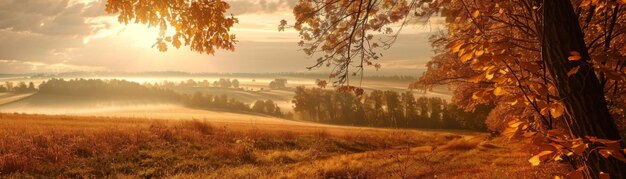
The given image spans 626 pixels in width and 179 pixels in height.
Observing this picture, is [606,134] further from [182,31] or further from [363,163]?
[363,163]

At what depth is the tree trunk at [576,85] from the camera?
148 inches

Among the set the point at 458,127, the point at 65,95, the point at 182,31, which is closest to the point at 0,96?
the point at 65,95

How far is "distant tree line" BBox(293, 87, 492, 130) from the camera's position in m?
79.2

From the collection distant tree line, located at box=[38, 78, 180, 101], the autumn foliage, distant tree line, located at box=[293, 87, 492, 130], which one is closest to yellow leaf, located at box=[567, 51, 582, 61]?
the autumn foliage

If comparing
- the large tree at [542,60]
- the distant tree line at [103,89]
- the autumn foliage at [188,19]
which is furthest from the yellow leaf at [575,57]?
the distant tree line at [103,89]

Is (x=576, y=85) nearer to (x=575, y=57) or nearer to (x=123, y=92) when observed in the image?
(x=575, y=57)

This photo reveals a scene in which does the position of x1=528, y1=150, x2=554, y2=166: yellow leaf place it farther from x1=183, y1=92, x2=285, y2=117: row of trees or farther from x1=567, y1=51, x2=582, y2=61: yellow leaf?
x1=183, y1=92, x2=285, y2=117: row of trees

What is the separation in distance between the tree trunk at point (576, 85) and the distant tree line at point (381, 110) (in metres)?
62.0

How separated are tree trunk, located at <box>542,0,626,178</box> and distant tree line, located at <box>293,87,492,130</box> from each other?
6200cm

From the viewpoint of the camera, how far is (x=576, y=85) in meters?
3.78

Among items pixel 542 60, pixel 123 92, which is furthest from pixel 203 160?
pixel 123 92

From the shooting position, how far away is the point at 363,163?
1582 cm

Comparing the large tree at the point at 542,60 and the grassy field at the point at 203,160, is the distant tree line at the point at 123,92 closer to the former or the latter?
the grassy field at the point at 203,160

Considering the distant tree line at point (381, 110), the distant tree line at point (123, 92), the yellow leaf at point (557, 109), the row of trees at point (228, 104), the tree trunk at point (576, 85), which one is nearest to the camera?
the yellow leaf at point (557, 109)
